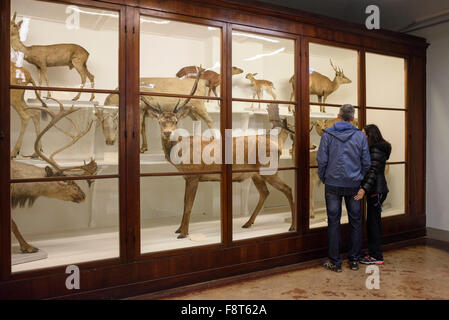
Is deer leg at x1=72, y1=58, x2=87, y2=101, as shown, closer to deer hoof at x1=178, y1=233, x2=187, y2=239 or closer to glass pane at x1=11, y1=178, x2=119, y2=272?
glass pane at x1=11, y1=178, x2=119, y2=272

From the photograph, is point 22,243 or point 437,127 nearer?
point 22,243

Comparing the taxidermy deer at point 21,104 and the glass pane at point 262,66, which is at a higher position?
the glass pane at point 262,66

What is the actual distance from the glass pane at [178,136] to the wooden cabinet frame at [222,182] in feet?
0.37

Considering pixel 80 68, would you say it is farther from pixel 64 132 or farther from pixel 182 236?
pixel 182 236

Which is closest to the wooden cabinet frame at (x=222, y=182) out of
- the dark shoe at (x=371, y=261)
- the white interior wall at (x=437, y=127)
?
the dark shoe at (x=371, y=261)

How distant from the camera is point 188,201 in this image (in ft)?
10.7

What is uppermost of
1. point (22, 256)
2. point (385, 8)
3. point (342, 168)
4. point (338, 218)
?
point (385, 8)

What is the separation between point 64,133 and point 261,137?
175cm

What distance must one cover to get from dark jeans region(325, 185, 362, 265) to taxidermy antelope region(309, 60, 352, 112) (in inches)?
37.9

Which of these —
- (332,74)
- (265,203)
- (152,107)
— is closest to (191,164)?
(152,107)

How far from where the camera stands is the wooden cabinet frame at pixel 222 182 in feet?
8.13

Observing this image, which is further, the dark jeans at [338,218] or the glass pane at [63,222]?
the dark jeans at [338,218]

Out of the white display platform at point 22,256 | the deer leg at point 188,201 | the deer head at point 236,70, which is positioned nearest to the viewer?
the white display platform at point 22,256

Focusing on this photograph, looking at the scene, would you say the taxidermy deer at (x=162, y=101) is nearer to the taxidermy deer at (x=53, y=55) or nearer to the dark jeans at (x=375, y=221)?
the taxidermy deer at (x=53, y=55)
